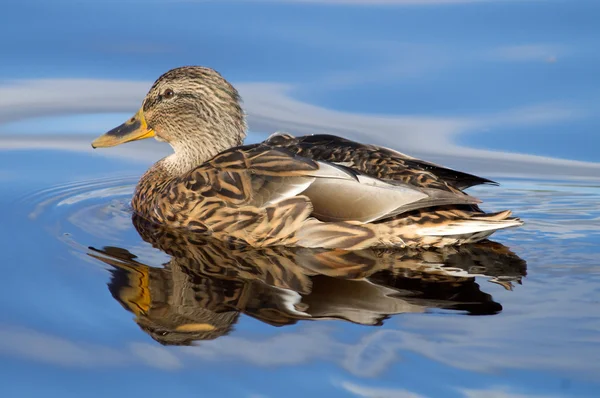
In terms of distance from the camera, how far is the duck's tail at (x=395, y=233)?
8.21 metres

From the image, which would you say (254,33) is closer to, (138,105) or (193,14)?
(193,14)

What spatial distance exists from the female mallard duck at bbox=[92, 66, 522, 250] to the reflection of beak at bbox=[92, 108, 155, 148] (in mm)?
704

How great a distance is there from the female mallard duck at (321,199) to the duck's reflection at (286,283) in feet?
0.40

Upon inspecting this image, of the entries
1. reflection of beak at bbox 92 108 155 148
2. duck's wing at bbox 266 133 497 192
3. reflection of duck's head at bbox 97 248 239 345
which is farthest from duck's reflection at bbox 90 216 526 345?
reflection of beak at bbox 92 108 155 148

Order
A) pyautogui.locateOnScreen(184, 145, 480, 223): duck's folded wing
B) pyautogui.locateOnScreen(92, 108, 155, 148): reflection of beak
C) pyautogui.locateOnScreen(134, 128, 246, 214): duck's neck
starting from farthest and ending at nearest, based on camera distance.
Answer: pyautogui.locateOnScreen(92, 108, 155, 148): reflection of beak, pyautogui.locateOnScreen(134, 128, 246, 214): duck's neck, pyautogui.locateOnScreen(184, 145, 480, 223): duck's folded wing

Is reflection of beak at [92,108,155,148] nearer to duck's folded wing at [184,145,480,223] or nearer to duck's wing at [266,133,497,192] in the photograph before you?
duck's folded wing at [184,145,480,223]

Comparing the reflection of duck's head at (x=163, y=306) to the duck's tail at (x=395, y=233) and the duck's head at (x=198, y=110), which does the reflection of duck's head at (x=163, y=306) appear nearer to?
the duck's tail at (x=395, y=233)

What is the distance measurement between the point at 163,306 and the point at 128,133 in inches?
124

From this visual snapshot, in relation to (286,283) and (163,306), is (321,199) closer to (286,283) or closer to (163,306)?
(286,283)

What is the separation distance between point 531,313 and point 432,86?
5.30m

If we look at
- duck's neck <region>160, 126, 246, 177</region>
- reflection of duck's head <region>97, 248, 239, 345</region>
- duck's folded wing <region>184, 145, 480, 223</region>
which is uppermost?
duck's neck <region>160, 126, 246, 177</region>

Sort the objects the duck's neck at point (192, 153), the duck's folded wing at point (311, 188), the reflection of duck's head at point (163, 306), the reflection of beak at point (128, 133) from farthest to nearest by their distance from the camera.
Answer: the reflection of beak at point (128, 133) < the duck's neck at point (192, 153) < the duck's folded wing at point (311, 188) < the reflection of duck's head at point (163, 306)

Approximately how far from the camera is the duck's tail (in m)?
8.21

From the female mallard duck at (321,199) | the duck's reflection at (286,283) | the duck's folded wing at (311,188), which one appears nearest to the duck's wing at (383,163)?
the female mallard duck at (321,199)
